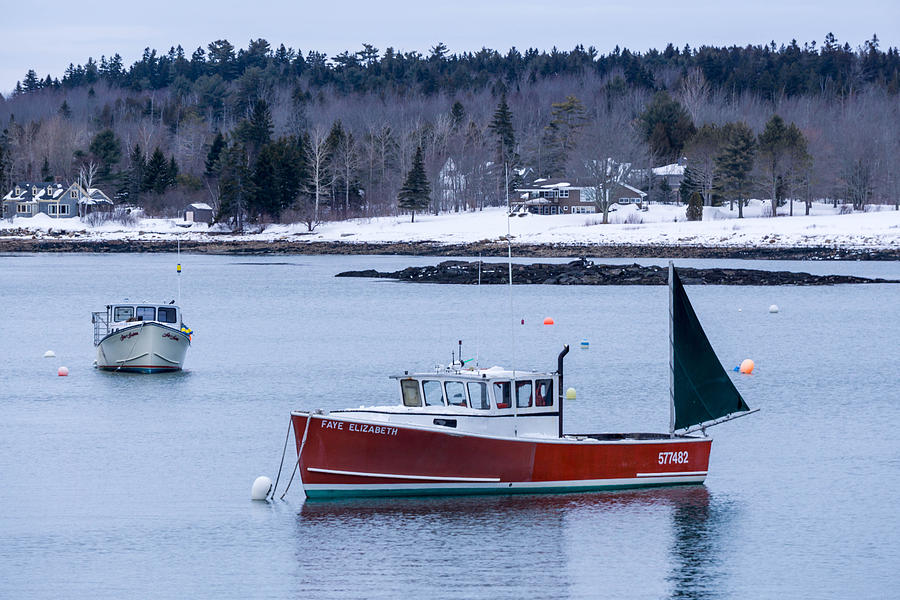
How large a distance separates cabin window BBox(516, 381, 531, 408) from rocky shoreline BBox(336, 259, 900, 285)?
6248 cm

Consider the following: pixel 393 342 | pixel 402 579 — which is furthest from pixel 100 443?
pixel 393 342

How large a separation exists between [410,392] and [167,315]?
23.0m

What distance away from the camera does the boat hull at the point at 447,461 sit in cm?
2619

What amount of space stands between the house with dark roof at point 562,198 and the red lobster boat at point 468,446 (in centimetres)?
13045

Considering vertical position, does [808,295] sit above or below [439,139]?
below

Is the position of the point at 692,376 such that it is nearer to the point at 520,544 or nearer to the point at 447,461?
the point at 447,461

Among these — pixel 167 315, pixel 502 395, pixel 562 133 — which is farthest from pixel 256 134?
pixel 502 395

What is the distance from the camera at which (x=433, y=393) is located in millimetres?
27156

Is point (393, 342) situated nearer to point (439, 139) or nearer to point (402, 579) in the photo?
point (402, 579)

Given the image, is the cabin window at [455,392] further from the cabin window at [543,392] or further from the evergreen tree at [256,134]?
the evergreen tree at [256,134]

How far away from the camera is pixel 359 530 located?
25.3 meters

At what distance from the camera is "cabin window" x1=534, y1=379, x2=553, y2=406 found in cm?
2745

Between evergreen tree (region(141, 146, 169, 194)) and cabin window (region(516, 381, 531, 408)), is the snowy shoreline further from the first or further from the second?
cabin window (region(516, 381, 531, 408))

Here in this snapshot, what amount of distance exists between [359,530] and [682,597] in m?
6.59
